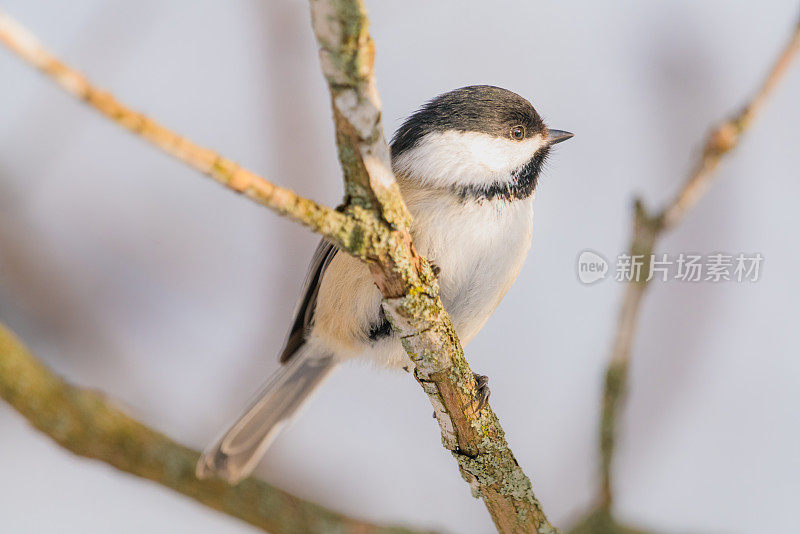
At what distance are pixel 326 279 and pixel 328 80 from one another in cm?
122

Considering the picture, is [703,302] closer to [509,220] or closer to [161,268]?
[509,220]

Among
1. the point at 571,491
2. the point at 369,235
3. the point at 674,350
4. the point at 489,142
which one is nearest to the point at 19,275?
the point at 489,142

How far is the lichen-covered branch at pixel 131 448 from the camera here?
6.15 ft

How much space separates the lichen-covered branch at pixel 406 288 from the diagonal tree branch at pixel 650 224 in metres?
0.26

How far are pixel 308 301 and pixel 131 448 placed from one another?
0.71 m

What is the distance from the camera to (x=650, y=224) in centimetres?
150

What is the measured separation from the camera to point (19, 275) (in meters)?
2.84

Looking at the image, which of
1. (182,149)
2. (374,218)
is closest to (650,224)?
(374,218)

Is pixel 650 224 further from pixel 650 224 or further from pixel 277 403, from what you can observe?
pixel 277 403

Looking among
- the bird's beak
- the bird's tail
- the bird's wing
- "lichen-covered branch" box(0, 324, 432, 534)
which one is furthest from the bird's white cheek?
"lichen-covered branch" box(0, 324, 432, 534)

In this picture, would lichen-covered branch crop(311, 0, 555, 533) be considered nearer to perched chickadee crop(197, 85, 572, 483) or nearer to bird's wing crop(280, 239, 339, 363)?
perched chickadee crop(197, 85, 572, 483)

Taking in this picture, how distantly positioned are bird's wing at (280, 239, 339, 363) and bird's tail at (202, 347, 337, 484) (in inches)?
1.9

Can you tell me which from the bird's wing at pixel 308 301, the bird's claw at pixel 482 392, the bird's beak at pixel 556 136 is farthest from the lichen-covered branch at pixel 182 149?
the bird's beak at pixel 556 136

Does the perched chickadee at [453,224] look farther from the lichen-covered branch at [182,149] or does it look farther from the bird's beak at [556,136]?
the lichen-covered branch at [182,149]
